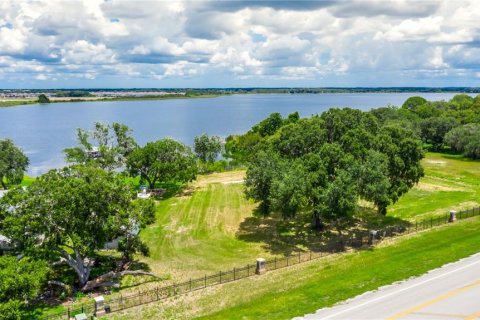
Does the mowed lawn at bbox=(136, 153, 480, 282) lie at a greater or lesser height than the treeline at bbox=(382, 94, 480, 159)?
lesser

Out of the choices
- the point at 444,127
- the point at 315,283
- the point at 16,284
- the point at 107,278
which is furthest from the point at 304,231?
the point at 444,127

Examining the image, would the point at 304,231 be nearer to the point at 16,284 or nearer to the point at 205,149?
the point at 16,284

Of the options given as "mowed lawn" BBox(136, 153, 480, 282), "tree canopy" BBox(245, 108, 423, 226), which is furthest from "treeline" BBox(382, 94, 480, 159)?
"tree canopy" BBox(245, 108, 423, 226)

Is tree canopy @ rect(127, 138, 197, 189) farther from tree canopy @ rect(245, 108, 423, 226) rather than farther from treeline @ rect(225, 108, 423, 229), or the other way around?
tree canopy @ rect(245, 108, 423, 226)

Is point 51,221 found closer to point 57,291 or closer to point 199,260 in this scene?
point 57,291

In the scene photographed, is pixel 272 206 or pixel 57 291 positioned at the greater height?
pixel 272 206

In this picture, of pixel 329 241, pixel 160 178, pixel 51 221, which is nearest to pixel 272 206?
pixel 329 241
